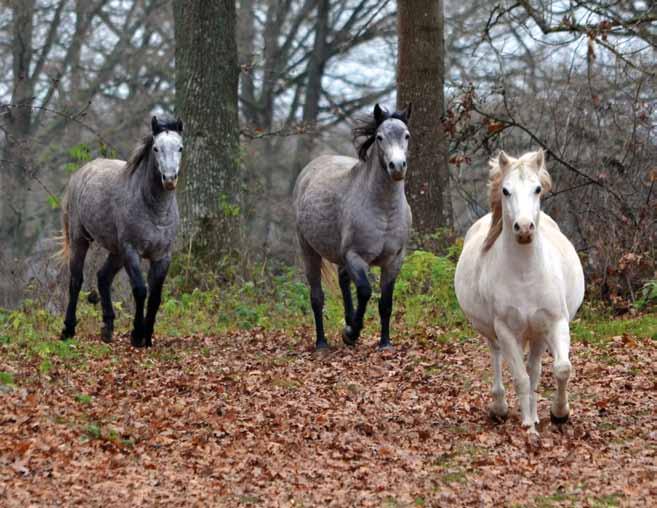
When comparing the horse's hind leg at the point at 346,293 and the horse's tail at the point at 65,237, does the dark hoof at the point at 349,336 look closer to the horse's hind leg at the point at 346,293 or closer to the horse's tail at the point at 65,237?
the horse's hind leg at the point at 346,293

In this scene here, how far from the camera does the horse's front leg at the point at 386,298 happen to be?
11172mm

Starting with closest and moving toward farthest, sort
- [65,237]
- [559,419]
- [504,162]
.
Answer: [504,162] → [559,419] → [65,237]

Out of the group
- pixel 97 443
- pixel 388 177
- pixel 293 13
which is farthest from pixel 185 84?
pixel 293 13

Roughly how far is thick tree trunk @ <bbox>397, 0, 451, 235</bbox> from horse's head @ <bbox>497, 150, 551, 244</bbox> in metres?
8.44

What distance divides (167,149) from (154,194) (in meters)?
0.70

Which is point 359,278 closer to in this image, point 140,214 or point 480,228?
point 480,228

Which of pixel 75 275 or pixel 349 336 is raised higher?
pixel 75 275

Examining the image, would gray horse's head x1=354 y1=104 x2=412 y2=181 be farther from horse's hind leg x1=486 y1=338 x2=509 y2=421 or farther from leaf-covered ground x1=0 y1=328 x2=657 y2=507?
horse's hind leg x1=486 y1=338 x2=509 y2=421

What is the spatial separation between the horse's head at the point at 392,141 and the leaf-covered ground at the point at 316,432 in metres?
1.82

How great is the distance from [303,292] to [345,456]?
8.29 m

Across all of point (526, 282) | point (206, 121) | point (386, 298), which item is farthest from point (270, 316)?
point (526, 282)

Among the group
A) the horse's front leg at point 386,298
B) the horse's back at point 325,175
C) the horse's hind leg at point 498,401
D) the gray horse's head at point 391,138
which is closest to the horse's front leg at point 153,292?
the horse's back at point 325,175

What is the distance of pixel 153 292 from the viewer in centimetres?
1182

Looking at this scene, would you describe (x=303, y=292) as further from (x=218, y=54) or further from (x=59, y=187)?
(x=59, y=187)
